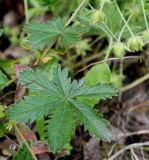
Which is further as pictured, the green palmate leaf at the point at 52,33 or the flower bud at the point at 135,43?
the green palmate leaf at the point at 52,33

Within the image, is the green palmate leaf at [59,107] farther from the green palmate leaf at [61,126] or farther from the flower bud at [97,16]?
the flower bud at [97,16]

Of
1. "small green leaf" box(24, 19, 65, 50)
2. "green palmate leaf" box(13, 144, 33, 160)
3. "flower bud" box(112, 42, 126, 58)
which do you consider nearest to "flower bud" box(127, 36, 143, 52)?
"flower bud" box(112, 42, 126, 58)

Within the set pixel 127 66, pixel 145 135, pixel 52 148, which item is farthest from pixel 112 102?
pixel 52 148

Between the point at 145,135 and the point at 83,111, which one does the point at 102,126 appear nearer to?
the point at 83,111

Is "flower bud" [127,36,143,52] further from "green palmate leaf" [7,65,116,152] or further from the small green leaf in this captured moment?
the small green leaf

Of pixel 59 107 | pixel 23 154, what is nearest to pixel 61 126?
pixel 59 107

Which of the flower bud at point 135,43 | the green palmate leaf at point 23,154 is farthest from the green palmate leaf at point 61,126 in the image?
the flower bud at point 135,43
